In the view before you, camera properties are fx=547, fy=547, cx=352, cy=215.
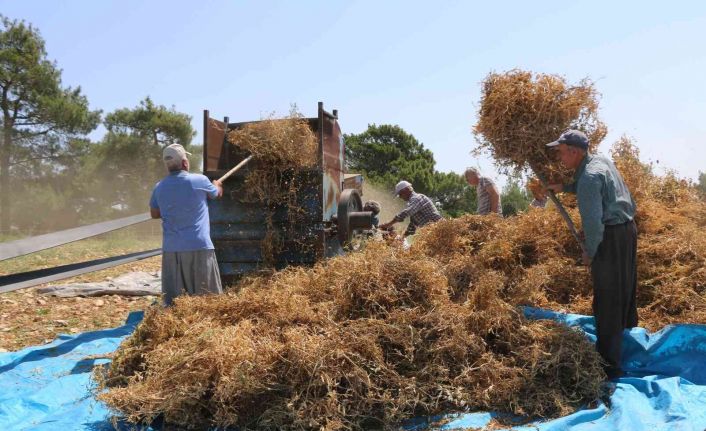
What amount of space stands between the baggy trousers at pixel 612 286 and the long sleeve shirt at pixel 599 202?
0.07 m

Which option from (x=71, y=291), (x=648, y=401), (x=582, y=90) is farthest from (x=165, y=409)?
(x=71, y=291)

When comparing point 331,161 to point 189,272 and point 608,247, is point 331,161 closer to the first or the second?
point 189,272

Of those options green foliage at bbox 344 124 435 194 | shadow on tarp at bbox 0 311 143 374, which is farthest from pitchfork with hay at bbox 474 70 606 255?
green foliage at bbox 344 124 435 194

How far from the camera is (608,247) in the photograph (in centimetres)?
373

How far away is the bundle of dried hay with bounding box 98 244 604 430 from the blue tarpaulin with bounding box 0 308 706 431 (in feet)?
0.61

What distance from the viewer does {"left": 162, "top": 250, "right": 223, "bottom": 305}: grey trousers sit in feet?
15.7

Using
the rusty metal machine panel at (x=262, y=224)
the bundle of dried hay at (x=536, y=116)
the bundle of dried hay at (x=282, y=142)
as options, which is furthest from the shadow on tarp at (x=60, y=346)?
the bundle of dried hay at (x=536, y=116)

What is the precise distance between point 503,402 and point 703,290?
2.21 m

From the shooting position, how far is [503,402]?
322 centimetres

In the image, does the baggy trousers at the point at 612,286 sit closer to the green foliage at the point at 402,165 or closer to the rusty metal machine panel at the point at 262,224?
the rusty metal machine panel at the point at 262,224

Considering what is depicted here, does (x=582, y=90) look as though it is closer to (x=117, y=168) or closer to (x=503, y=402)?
(x=503, y=402)

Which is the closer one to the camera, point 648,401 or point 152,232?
point 648,401

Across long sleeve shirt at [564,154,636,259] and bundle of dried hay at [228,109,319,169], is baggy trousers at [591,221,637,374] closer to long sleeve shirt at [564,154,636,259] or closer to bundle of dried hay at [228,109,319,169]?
long sleeve shirt at [564,154,636,259]

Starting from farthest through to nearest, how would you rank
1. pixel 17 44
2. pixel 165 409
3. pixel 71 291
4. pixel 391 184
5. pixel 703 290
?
pixel 391 184 < pixel 17 44 < pixel 71 291 < pixel 703 290 < pixel 165 409
